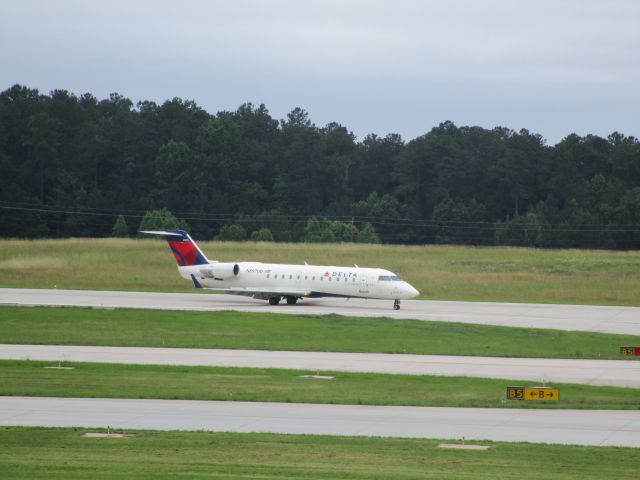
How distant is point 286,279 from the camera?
55.4 meters

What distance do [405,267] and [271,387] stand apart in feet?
159

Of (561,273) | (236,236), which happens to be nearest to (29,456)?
(561,273)

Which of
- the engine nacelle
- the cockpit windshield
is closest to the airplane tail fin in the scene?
the engine nacelle

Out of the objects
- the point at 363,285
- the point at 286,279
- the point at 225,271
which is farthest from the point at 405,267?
the point at 363,285

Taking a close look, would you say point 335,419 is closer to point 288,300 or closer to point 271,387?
point 271,387

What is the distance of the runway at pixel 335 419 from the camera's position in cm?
2155

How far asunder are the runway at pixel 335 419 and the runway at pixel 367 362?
6.49 m

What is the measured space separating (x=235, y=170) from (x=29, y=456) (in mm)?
113282

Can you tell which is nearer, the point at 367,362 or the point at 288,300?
the point at 367,362

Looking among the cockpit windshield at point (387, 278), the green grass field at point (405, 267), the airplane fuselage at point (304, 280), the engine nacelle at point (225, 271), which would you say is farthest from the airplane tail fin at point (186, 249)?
the cockpit windshield at point (387, 278)

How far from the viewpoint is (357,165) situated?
465 feet

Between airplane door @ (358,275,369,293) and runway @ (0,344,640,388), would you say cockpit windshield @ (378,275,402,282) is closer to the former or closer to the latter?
airplane door @ (358,275,369,293)

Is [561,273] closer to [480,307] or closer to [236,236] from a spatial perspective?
[480,307]

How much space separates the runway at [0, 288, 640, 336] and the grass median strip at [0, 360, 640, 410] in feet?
54.5
